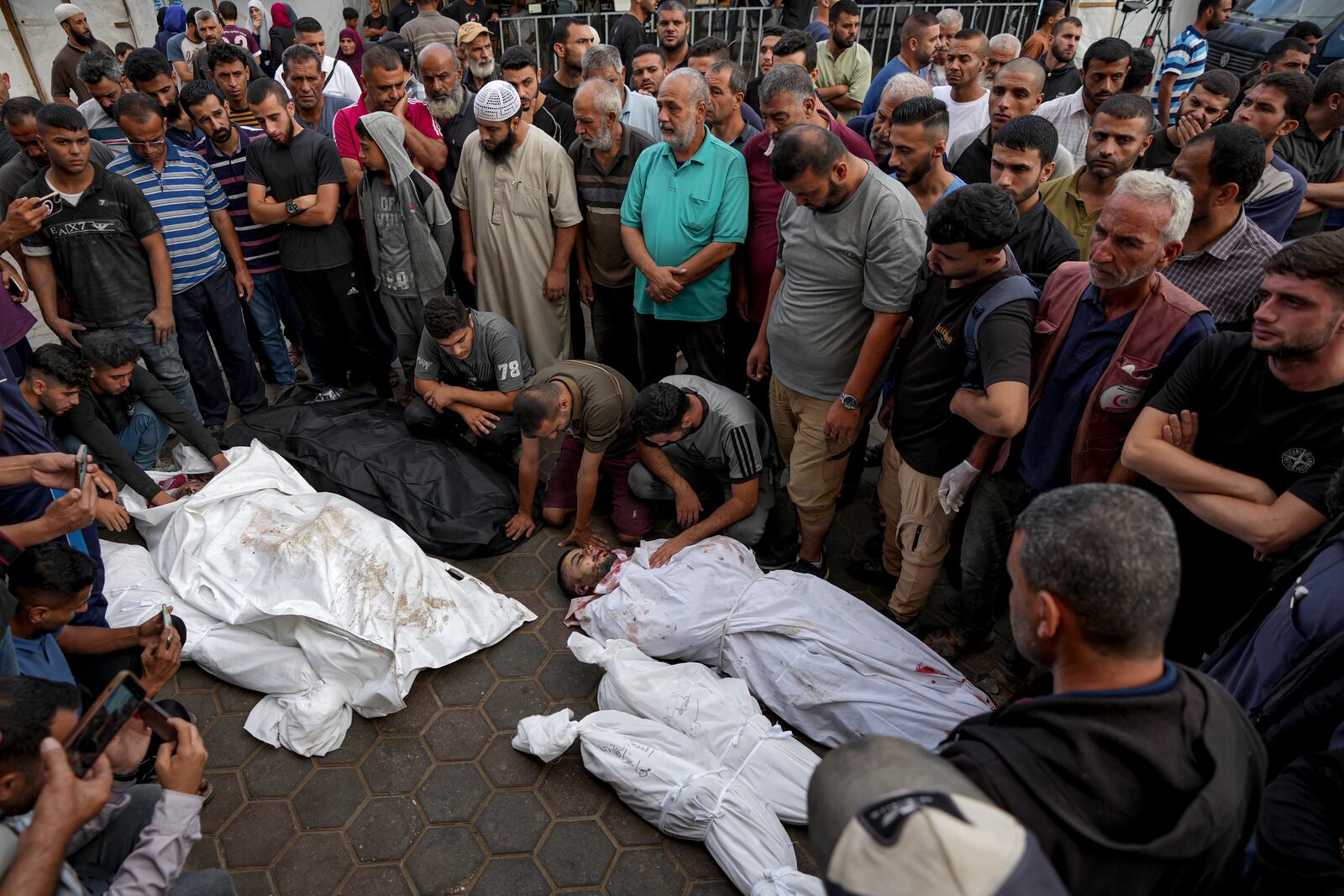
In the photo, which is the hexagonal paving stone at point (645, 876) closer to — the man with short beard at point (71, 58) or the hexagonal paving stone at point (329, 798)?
the hexagonal paving stone at point (329, 798)

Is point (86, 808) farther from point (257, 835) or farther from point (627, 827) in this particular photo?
point (627, 827)

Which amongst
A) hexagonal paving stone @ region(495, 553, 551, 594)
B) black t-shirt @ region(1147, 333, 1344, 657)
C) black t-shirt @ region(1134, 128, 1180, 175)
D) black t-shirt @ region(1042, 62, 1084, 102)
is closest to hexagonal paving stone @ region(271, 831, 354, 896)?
hexagonal paving stone @ region(495, 553, 551, 594)

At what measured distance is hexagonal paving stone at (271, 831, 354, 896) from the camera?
8.86 feet

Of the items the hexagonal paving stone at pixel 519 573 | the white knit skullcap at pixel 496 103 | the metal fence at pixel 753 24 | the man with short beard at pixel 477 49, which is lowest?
the hexagonal paving stone at pixel 519 573

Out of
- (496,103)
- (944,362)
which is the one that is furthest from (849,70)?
(944,362)

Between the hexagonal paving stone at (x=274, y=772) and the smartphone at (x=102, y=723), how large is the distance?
126 cm

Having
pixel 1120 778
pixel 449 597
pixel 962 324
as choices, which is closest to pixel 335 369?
pixel 449 597

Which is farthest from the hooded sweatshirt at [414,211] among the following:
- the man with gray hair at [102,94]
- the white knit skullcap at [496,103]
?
the man with gray hair at [102,94]

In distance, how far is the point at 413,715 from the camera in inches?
133

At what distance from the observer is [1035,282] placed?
3.27 meters

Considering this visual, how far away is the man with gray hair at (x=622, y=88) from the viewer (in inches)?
203

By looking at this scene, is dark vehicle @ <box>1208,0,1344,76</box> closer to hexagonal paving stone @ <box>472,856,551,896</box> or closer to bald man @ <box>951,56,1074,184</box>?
bald man @ <box>951,56,1074,184</box>

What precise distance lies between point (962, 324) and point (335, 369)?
4.38m

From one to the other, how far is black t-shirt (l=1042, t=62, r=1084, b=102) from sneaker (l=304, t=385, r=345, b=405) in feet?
19.6
